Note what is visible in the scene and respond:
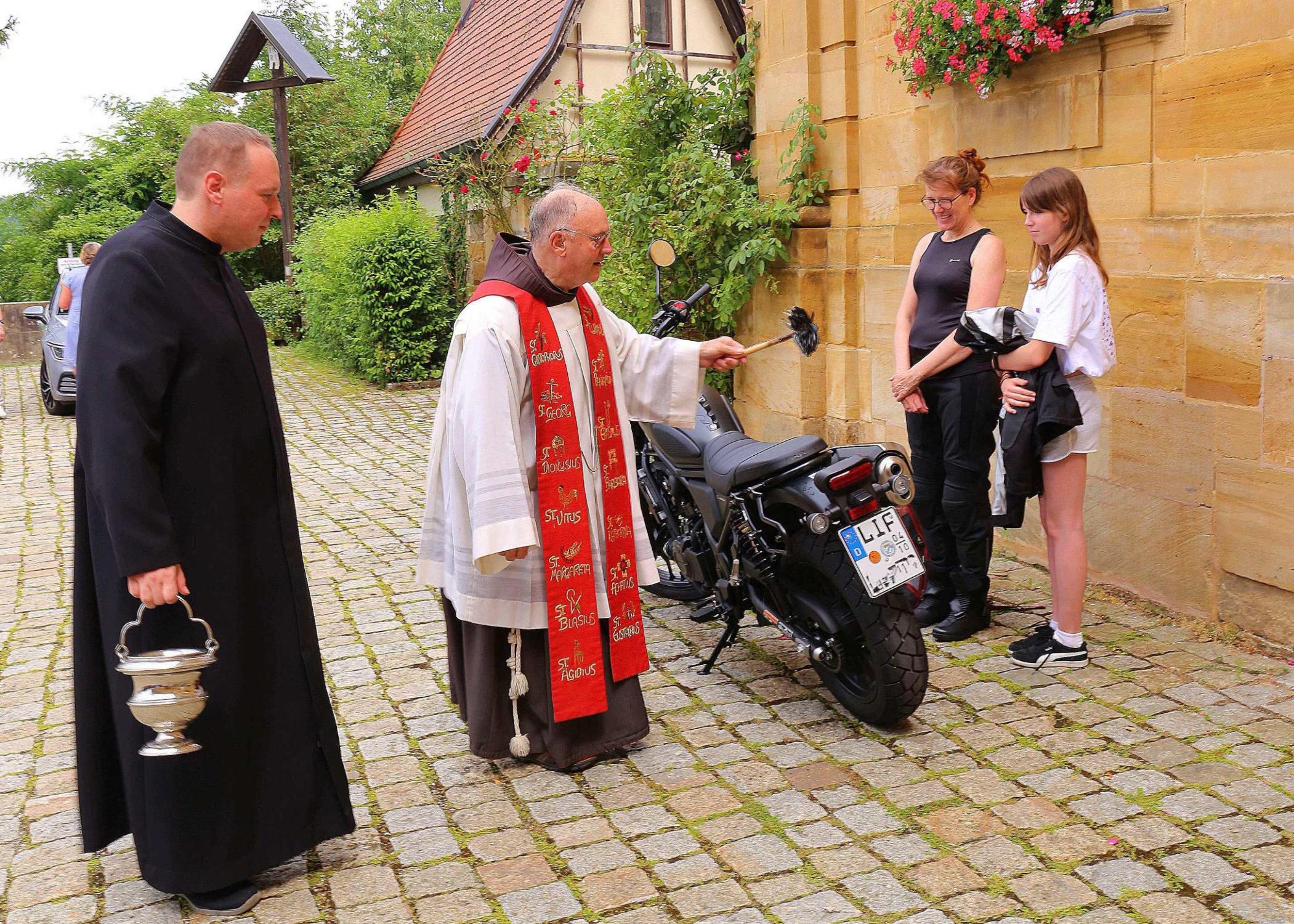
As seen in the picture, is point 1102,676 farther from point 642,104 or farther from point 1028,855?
point 642,104

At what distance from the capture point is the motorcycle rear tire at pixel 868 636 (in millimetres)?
4145

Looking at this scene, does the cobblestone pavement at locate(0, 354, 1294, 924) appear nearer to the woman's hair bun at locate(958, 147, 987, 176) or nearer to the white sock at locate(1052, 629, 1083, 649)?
the white sock at locate(1052, 629, 1083, 649)

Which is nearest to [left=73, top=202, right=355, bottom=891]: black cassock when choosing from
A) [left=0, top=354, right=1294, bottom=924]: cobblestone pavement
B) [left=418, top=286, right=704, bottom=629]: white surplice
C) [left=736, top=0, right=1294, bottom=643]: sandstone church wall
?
[left=0, top=354, right=1294, bottom=924]: cobblestone pavement

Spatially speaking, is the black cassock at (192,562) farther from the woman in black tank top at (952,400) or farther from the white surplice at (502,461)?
the woman in black tank top at (952,400)

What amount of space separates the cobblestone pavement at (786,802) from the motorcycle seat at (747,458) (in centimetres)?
89

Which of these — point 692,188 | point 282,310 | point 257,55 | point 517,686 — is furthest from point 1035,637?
point 257,55

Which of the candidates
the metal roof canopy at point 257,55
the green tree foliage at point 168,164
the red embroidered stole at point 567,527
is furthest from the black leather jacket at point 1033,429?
the green tree foliage at point 168,164

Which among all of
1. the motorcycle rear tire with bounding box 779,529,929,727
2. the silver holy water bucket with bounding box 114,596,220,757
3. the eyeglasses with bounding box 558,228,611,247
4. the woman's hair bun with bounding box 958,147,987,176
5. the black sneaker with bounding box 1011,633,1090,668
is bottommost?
the black sneaker with bounding box 1011,633,1090,668

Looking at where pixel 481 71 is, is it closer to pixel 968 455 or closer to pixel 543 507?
pixel 968 455

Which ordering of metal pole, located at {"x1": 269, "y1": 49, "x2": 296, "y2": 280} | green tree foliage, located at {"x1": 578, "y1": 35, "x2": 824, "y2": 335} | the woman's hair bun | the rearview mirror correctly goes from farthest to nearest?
metal pole, located at {"x1": 269, "y1": 49, "x2": 296, "y2": 280} → green tree foliage, located at {"x1": 578, "y1": 35, "x2": 824, "y2": 335} → the woman's hair bun → the rearview mirror

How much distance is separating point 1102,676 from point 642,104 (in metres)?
5.49

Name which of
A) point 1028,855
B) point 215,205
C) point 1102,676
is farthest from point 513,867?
point 1102,676

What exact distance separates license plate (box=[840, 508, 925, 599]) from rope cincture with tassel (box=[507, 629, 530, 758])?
3.82 ft

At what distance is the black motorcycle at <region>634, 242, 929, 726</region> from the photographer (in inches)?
163
